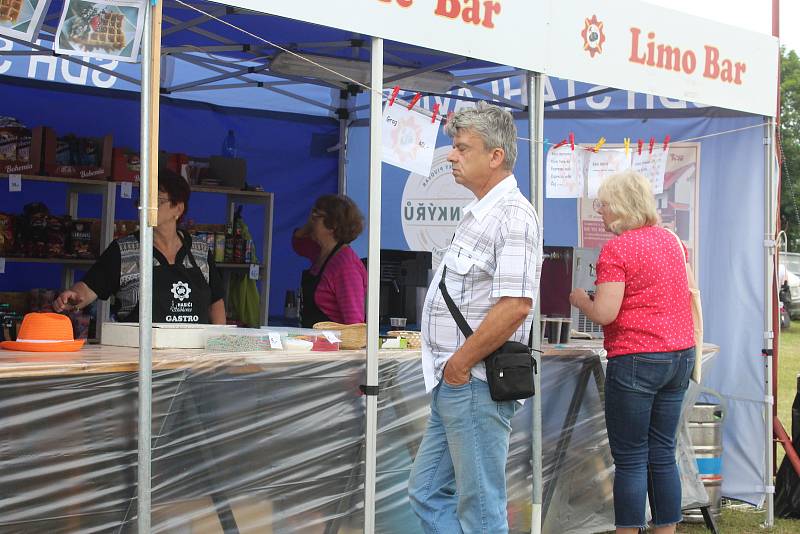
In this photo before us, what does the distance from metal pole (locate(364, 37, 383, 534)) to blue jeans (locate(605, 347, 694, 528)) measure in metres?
1.09

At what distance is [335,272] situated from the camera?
5102 mm

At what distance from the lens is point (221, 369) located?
3.66m

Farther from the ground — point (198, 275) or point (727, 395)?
point (198, 275)

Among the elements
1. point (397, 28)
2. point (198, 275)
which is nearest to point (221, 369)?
point (198, 275)

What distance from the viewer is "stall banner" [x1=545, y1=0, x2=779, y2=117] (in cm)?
448

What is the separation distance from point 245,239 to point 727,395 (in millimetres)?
3379

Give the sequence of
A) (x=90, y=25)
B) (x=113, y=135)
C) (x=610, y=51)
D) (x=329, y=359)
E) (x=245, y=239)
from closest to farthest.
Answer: (x=90, y=25) → (x=329, y=359) → (x=610, y=51) → (x=113, y=135) → (x=245, y=239)

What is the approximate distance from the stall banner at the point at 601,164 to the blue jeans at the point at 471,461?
2153 mm

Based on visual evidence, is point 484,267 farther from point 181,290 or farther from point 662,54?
point 662,54

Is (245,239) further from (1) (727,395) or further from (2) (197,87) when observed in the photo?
(1) (727,395)

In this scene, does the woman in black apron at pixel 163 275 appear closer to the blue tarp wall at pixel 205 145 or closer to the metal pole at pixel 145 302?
the metal pole at pixel 145 302

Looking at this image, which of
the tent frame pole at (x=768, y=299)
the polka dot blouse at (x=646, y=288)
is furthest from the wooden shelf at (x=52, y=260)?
the tent frame pole at (x=768, y=299)

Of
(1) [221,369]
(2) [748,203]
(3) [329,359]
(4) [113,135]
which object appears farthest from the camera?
(4) [113,135]

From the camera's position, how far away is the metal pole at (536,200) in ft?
14.4
